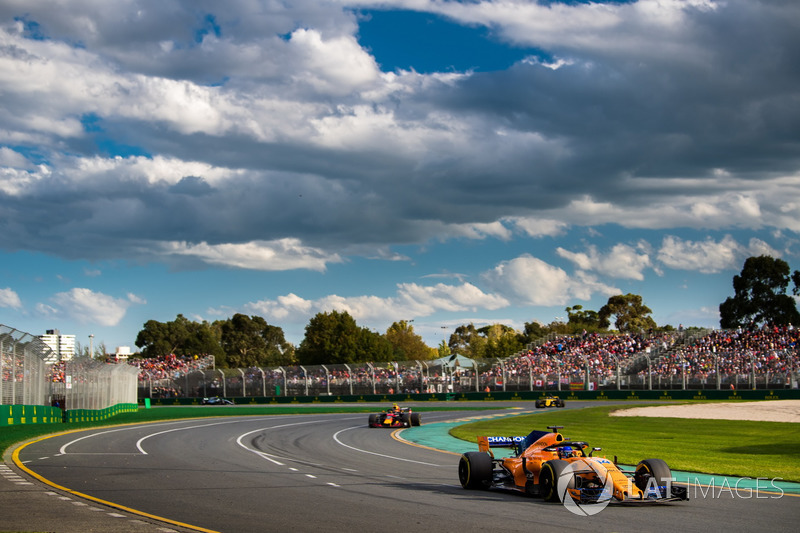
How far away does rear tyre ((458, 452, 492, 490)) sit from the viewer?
15.3 m

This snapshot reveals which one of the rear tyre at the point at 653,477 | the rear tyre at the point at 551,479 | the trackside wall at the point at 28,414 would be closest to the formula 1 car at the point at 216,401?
the trackside wall at the point at 28,414

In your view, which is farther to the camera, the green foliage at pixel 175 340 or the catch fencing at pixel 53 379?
the green foliage at pixel 175 340

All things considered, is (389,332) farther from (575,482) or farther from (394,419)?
(575,482)

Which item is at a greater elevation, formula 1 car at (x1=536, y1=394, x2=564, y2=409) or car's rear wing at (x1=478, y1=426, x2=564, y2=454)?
car's rear wing at (x1=478, y1=426, x2=564, y2=454)

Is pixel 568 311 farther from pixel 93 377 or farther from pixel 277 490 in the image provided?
pixel 277 490

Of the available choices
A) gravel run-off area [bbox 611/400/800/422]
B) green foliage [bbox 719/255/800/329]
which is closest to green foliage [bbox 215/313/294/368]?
green foliage [bbox 719/255/800/329]

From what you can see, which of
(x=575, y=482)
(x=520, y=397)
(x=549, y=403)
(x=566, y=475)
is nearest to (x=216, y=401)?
(x=520, y=397)

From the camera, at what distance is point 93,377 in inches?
1857

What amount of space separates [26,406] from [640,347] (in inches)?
2221

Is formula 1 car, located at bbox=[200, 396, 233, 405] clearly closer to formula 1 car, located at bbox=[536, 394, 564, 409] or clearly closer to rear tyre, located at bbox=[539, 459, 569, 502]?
formula 1 car, located at bbox=[536, 394, 564, 409]

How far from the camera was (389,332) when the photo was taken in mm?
169000

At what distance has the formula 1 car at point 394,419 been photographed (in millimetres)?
37875

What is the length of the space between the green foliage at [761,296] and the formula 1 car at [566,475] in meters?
79.6

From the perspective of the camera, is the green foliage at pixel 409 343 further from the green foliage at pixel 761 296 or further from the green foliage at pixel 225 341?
the green foliage at pixel 761 296
